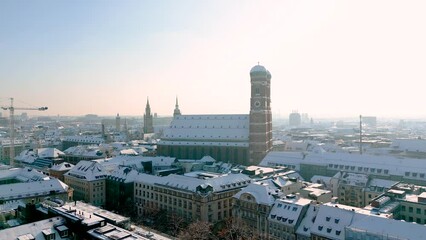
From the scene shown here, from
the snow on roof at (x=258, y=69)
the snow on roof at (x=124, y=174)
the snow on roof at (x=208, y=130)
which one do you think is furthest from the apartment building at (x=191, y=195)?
the snow on roof at (x=258, y=69)

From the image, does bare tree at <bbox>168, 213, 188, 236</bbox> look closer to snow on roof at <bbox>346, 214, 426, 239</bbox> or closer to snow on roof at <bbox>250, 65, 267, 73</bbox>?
snow on roof at <bbox>346, 214, 426, 239</bbox>

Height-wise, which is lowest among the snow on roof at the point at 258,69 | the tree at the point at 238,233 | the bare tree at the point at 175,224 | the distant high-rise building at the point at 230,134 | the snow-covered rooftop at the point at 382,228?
the bare tree at the point at 175,224

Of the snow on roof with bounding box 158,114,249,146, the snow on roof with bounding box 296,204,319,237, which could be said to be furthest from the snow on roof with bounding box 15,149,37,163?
the snow on roof with bounding box 296,204,319,237

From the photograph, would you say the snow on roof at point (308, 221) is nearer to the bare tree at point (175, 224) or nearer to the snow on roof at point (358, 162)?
the bare tree at point (175, 224)

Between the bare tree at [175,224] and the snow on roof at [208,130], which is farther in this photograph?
the snow on roof at [208,130]

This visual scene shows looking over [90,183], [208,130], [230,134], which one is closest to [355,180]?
[230,134]

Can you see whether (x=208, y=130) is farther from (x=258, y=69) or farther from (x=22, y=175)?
(x=22, y=175)

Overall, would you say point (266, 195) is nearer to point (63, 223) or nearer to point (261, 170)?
point (261, 170)
